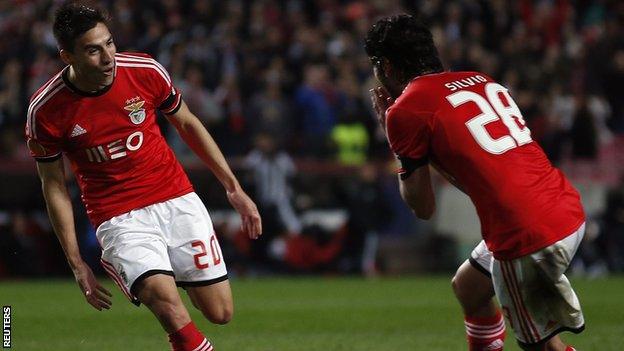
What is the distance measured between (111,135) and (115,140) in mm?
37

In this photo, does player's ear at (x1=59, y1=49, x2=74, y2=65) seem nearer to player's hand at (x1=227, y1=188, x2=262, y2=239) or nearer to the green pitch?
player's hand at (x1=227, y1=188, x2=262, y2=239)

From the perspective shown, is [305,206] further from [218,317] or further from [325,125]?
[218,317]

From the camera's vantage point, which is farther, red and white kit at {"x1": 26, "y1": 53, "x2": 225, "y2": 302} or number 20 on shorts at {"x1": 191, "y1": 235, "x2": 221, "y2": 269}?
number 20 on shorts at {"x1": 191, "y1": 235, "x2": 221, "y2": 269}

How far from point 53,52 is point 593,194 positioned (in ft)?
26.5

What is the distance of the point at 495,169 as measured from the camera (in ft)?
16.8

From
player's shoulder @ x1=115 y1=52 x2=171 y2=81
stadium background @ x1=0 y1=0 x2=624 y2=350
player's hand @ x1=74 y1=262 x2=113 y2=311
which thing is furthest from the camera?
stadium background @ x1=0 y1=0 x2=624 y2=350

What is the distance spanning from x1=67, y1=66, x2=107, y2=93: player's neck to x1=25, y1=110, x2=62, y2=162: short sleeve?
0.89ft

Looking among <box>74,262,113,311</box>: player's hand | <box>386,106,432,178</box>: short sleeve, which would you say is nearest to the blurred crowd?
<box>74,262,113,311</box>: player's hand

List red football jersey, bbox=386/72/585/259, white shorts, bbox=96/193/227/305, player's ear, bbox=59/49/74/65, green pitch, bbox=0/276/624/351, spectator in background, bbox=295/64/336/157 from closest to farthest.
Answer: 1. red football jersey, bbox=386/72/585/259
2. white shorts, bbox=96/193/227/305
3. player's ear, bbox=59/49/74/65
4. green pitch, bbox=0/276/624/351
5. spectator in background, bbox=295/64/336/157

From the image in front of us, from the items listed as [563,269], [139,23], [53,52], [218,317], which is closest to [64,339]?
[218,317]

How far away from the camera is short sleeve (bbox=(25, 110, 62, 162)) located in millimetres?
6285

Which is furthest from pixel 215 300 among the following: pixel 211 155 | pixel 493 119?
pixel 493 119

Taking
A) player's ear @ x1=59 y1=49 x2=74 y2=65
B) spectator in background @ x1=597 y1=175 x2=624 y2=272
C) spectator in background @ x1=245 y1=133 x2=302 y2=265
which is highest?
player's ear @ x1=59 y1=49 x2=74 y2=65

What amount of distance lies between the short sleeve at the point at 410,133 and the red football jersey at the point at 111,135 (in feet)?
6.04
